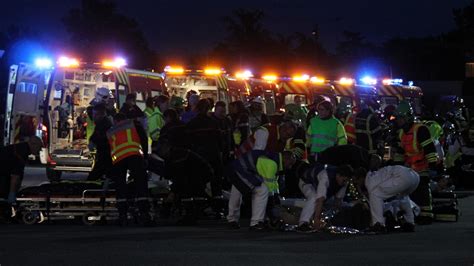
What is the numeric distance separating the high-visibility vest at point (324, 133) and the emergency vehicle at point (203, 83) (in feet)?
28.1

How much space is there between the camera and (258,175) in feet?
44.7

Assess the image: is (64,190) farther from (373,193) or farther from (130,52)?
(130,52)

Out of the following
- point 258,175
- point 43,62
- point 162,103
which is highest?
point 43,62

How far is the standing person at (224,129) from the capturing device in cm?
1540

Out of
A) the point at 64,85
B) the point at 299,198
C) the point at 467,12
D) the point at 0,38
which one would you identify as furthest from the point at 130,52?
the point at 299,198

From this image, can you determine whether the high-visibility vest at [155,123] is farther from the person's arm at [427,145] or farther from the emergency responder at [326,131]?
the person's arm at [427,145]

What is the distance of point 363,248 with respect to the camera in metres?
11.4

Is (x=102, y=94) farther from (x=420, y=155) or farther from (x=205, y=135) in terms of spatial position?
(x=420, y=155)

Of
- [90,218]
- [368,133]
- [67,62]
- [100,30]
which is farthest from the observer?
[100,30]

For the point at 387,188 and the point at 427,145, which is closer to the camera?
the point at 387,188

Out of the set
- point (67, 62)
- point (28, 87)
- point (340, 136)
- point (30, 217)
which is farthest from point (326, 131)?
point (28, 87)

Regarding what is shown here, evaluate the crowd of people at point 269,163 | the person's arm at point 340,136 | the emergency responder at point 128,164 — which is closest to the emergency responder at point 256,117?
the crowd of people at point 269,163

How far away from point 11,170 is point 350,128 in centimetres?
553

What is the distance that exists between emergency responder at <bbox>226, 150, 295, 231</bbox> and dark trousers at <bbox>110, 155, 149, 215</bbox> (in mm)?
1118
